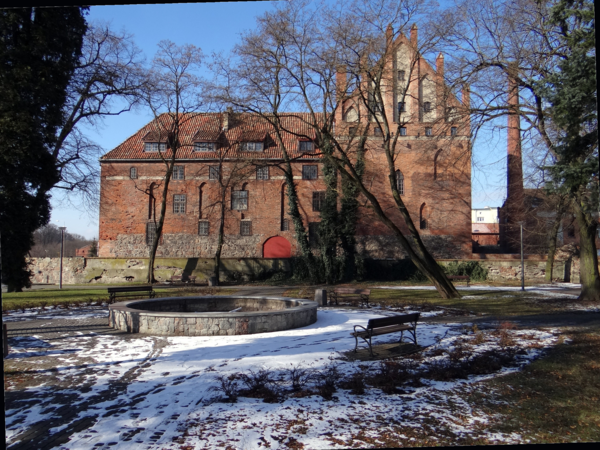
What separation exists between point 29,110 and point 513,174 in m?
32.2

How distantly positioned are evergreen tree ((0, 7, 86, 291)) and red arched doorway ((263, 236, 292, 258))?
70.7 ft

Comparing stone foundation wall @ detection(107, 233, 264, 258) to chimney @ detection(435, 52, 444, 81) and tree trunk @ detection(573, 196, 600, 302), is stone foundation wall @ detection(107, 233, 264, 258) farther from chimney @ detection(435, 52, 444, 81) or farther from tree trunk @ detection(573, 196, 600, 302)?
tree trunk @ detection(573, 196, 600, 302)

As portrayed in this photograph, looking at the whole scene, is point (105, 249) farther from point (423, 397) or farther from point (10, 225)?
point (423, 397)

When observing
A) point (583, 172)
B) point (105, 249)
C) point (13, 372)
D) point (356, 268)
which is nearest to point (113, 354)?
point (13, 372)

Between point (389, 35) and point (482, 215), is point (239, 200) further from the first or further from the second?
point (482, 215)

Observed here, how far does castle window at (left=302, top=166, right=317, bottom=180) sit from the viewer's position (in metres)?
38.3

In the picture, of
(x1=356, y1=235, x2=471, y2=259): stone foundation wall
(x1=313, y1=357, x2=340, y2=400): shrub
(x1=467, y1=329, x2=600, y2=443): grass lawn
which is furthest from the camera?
(x1=356, y1=235, x2=471, y2=259): stone foundation wall

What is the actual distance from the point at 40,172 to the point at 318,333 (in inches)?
442

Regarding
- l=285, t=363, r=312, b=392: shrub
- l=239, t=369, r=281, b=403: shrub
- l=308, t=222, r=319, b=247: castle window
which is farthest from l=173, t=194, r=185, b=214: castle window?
l=239, t=369, r=281, b=403: shrub

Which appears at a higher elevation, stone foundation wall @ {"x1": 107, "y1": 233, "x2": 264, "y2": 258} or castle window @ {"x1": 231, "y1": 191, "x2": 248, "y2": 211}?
castle window @ {"x1": 231, "y1": 191, "x2": 248, "y2": 211}

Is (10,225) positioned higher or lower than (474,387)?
higher

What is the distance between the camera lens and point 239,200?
127 feet

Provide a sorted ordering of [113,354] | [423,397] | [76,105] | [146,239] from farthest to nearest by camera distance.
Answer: [146,239], [76,105], [113,354], [423,397]

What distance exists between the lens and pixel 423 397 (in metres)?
6.36
